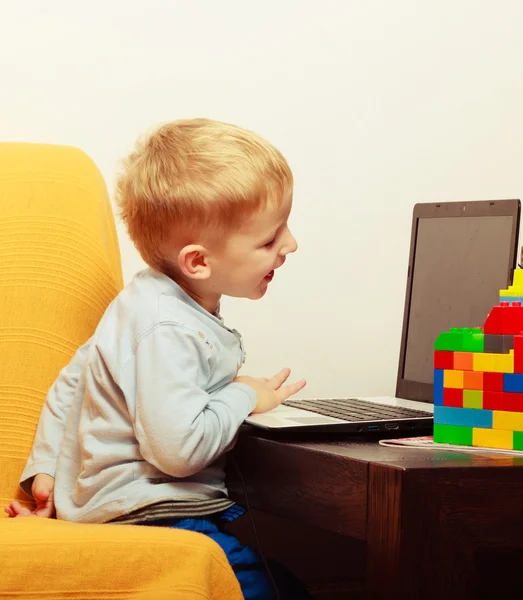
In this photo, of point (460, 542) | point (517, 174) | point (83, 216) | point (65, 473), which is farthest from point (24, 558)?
point (517, 174)

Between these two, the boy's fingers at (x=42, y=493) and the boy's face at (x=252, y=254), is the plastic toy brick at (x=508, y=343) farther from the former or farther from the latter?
the boy's fingers at (x=42, y=493)

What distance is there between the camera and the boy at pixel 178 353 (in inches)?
39.7

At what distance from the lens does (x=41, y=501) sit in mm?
1163

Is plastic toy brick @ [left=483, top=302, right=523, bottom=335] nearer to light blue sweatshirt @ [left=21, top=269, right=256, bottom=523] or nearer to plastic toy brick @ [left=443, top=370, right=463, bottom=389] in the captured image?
plastic toy brick @ [left=443, top=370, right=463, bottom=389]

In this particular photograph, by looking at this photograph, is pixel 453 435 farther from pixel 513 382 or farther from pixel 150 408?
pixel 150 408

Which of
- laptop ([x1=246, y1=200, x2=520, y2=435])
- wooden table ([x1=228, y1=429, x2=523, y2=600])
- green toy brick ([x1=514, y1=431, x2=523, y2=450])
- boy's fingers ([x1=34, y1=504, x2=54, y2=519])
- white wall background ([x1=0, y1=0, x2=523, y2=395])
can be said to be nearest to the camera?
wooden table ([x1=228, y1=429, x2=523, y2=600])

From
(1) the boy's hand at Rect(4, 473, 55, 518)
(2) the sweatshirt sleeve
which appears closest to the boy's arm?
(1) the boy's hand at Rect(4, 473, 55, 518)

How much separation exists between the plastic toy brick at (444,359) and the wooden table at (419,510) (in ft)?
0.33

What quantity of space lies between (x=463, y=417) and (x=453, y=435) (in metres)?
0.02

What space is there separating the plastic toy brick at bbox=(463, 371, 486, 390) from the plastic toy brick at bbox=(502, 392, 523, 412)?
0.03m

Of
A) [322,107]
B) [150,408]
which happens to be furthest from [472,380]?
[322,107]

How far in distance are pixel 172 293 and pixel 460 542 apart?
0.46 meters

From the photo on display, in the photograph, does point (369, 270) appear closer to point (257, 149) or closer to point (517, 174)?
Answer: point (517, 174)

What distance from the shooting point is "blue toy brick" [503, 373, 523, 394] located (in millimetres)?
936
